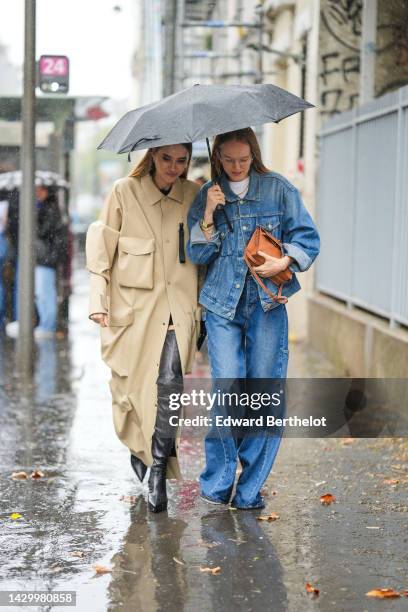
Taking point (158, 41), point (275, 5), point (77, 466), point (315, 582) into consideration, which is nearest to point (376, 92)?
point (275, 5)

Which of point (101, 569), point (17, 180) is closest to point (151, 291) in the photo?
point (101, 569)

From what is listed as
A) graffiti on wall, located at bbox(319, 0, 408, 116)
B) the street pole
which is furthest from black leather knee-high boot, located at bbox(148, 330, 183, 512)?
graffiti on wall, located at bbox(319, 0, 408, 116)

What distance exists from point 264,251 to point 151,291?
2.11 feet

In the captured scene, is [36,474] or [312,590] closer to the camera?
[312,590]

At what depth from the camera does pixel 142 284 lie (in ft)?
18.9

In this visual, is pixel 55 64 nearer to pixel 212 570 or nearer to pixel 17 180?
pixel 17 180

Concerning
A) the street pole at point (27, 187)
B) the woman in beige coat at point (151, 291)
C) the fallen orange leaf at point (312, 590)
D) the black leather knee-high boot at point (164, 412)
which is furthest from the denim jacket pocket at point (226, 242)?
the street pole at point (27, 187)

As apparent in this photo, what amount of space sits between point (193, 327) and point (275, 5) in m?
9.90

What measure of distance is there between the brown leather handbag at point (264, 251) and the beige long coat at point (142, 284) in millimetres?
435

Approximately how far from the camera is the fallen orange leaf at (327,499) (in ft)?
19.5

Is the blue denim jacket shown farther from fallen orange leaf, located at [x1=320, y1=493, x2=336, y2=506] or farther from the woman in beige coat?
fallen orange leaf, located at [x1=320, y1=493, x2=336, y2=506]

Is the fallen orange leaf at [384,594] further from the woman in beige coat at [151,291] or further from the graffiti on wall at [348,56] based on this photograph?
the graffiti on wall at [348,56]

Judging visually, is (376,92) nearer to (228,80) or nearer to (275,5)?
(275,5)

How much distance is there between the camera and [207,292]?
18.7 ft
